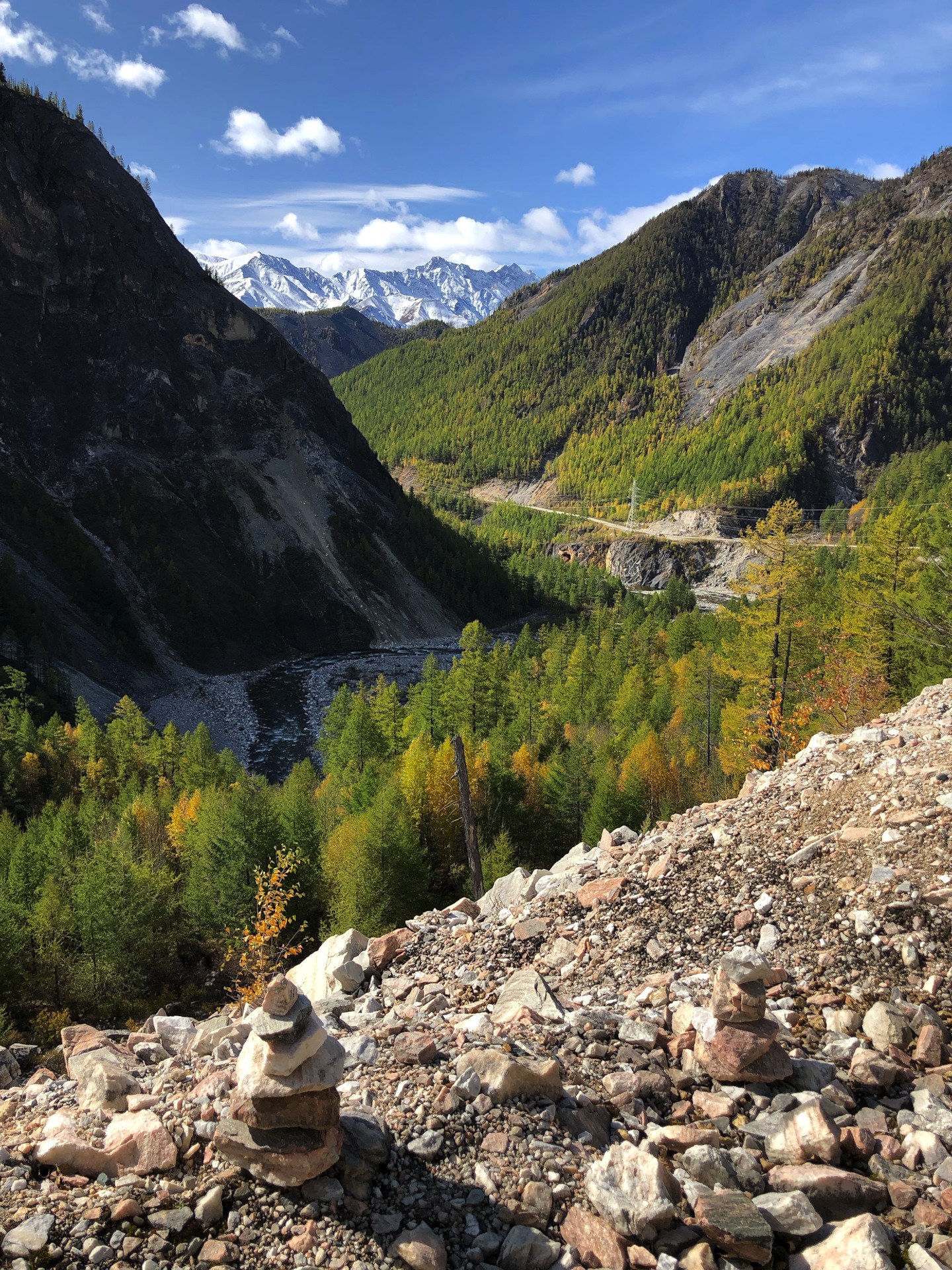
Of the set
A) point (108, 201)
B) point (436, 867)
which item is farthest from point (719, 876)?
point (108, 201)

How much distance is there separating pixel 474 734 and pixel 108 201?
98740mm

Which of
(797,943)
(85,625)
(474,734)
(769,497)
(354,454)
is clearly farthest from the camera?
(769,497)

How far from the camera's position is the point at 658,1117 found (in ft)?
19.9

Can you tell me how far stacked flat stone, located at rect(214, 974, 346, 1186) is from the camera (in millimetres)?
5352

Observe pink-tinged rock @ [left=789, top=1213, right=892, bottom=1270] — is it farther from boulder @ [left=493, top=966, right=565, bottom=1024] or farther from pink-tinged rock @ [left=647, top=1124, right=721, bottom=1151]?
boulder @ [left=493, top=966, right=565, bottom=1024]

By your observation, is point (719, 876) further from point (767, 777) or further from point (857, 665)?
point (857, 665)

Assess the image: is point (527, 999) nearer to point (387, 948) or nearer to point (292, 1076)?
point (292, 1076)

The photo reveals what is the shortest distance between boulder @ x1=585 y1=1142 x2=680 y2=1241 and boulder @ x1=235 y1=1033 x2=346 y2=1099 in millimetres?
2126

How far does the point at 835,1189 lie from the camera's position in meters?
5.05

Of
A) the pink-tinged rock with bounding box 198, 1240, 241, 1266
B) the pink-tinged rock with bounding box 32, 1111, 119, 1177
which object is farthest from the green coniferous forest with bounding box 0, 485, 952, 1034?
the pink-tinged rock with bounding box 32, 1111, 119, 1177

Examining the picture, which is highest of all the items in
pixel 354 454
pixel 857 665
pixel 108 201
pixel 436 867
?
pixel 108 201

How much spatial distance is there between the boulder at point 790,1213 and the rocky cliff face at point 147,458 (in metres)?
78.6

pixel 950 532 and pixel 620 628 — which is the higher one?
pixel 950 532

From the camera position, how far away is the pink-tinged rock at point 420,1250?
479cm
